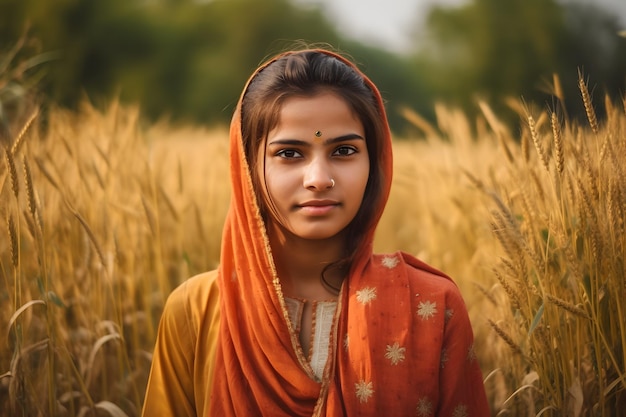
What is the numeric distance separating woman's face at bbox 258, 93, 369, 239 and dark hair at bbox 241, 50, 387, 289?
28 mm

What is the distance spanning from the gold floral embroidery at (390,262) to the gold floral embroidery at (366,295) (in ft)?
0.27

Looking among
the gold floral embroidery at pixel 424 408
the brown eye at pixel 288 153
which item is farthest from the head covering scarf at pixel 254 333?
the gold floral embroidery at pixel 424 408

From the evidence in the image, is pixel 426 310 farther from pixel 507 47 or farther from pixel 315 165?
pixel 507 47

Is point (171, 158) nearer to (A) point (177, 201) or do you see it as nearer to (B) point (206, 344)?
(A) point (177, 201)

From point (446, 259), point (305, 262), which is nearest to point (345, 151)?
point (305, 262)

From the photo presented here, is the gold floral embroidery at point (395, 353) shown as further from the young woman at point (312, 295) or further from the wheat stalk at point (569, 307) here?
the wheat stalk at point (569, 307)

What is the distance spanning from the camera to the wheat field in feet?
5.73

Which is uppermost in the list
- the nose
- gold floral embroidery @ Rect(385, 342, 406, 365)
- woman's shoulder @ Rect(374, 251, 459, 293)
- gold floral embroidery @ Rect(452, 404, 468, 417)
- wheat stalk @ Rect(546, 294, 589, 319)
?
the nose

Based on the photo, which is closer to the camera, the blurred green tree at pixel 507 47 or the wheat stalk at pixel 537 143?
the wheat stalk at pixel 537 143

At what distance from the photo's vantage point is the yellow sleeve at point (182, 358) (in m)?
1.73

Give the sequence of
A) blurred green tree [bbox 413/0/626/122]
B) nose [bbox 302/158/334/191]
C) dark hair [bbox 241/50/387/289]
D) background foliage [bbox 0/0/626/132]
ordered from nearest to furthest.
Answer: nose [bbox 302/158/334/191] → dark hair [bbox 241/50/387/289] → blurred green tree [bbox 413/0/626/122] → background foliage [bbox 0/0/626/132]

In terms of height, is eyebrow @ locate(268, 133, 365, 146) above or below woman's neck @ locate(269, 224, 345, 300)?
above

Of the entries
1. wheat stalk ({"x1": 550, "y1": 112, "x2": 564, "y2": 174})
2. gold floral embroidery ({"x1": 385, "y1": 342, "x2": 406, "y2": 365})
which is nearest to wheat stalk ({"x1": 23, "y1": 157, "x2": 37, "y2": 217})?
gold floral embroidery ({"x1": 385, "y1": 342, "x2": 406, "y2": 365})

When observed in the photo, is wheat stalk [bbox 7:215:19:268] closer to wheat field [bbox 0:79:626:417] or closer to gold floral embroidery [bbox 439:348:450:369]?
wheat field [bbox 0:79:626:417]
